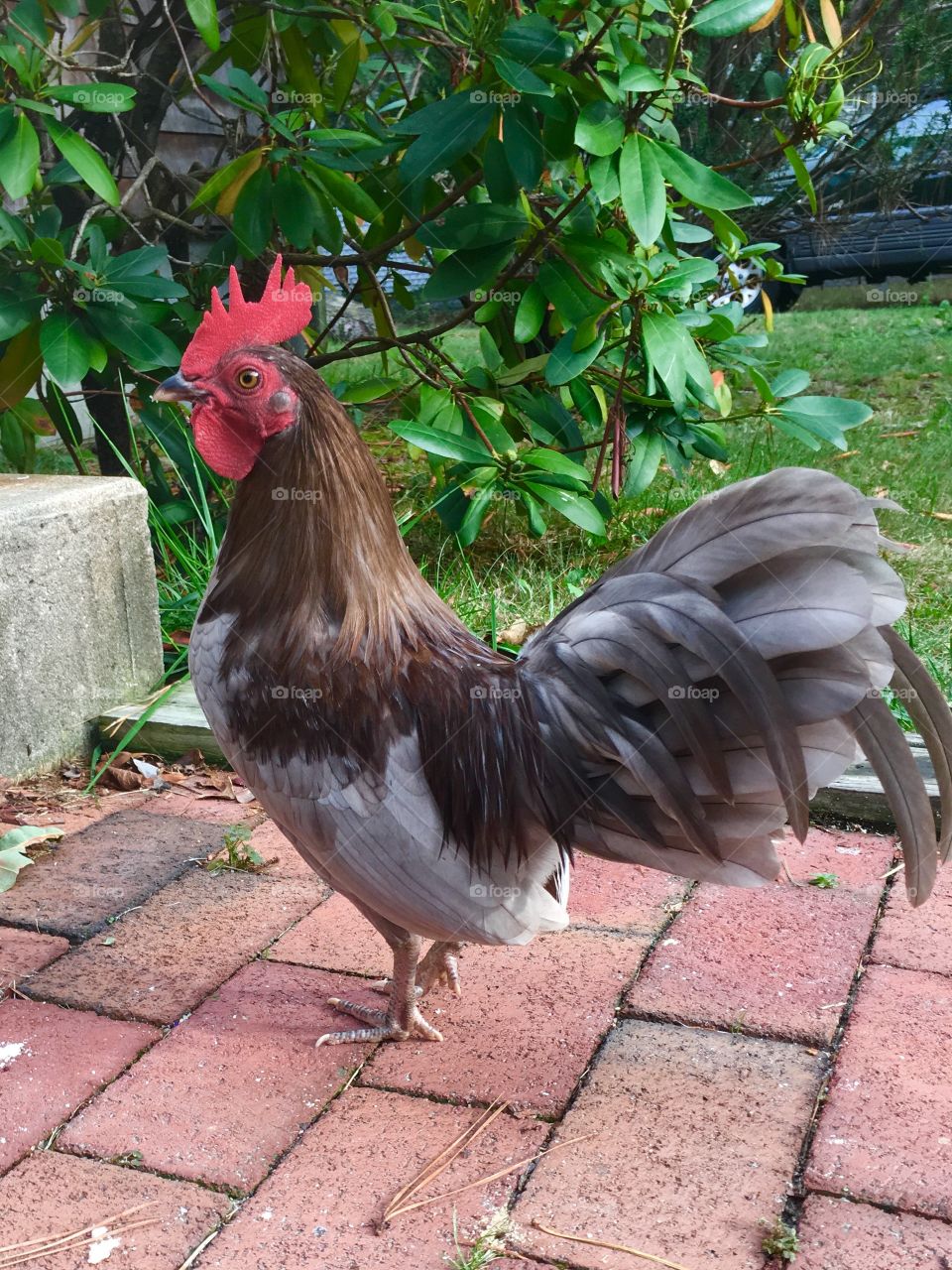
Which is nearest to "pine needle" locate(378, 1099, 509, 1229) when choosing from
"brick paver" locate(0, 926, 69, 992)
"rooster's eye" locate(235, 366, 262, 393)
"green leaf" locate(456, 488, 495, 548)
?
"brick paver" locate(0, 926, 69, 992)

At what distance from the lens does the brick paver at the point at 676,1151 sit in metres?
2.13

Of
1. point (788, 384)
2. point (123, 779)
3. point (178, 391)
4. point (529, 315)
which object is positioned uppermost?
point (529, 315)

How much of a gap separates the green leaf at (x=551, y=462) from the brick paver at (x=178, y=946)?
6.14 ft

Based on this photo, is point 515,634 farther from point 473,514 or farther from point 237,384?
point 237,384

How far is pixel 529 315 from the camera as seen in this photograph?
14.4 ft

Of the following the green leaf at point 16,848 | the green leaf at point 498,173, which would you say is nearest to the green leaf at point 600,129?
the green leaf at point 498,173

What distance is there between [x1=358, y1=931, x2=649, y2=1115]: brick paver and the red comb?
5.36ft

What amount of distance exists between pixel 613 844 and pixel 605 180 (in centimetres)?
228

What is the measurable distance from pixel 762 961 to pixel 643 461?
2271 mm

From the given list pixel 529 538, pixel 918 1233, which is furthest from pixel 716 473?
pixel 918 1233

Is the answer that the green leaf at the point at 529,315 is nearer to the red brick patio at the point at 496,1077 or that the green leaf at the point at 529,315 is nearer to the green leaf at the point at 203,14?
the green leaf at the point at 203,14

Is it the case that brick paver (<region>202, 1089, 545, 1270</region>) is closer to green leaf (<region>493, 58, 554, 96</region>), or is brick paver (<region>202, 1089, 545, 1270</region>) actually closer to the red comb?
the red comb

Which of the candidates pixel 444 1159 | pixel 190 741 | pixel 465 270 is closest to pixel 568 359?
pixel 465 270

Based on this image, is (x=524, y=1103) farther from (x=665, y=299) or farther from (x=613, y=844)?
(x=665, y=299)
